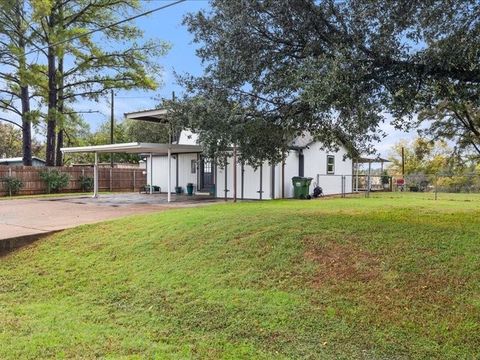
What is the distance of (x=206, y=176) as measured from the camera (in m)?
20.8

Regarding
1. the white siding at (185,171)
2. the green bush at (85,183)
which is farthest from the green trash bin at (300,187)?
the green bush at (85,183)

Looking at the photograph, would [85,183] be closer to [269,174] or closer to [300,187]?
[269,174]

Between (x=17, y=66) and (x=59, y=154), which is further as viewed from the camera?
(x=59, y=154)

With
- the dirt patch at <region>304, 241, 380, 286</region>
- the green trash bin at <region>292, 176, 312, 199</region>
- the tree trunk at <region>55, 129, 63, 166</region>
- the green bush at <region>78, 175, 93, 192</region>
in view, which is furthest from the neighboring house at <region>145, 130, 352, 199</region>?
the tree trunk at <region>55, 129, 63, 166</region>

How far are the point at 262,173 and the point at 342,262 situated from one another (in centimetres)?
1230

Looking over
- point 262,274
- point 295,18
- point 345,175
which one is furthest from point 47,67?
point 262,274

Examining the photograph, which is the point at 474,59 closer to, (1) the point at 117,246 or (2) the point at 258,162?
(2) the point at 258,162

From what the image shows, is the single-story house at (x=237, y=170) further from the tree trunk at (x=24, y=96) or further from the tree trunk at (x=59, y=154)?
the tree trunk at (x=59, y=154)

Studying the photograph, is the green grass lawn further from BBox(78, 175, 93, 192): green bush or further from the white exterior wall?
Result: BBox(78, 175, 93, 192): green bush

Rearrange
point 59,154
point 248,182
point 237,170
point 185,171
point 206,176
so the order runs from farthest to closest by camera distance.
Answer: point 59,154, point 185,171, point 206,176, point 237,170, point 248,182

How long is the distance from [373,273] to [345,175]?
17523 millimetres

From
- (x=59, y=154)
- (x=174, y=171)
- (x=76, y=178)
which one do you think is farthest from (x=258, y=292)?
(x=59, y=154)

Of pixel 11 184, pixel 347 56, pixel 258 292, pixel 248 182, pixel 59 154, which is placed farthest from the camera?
pixel 59 154

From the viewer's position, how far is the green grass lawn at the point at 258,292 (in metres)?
4.14
